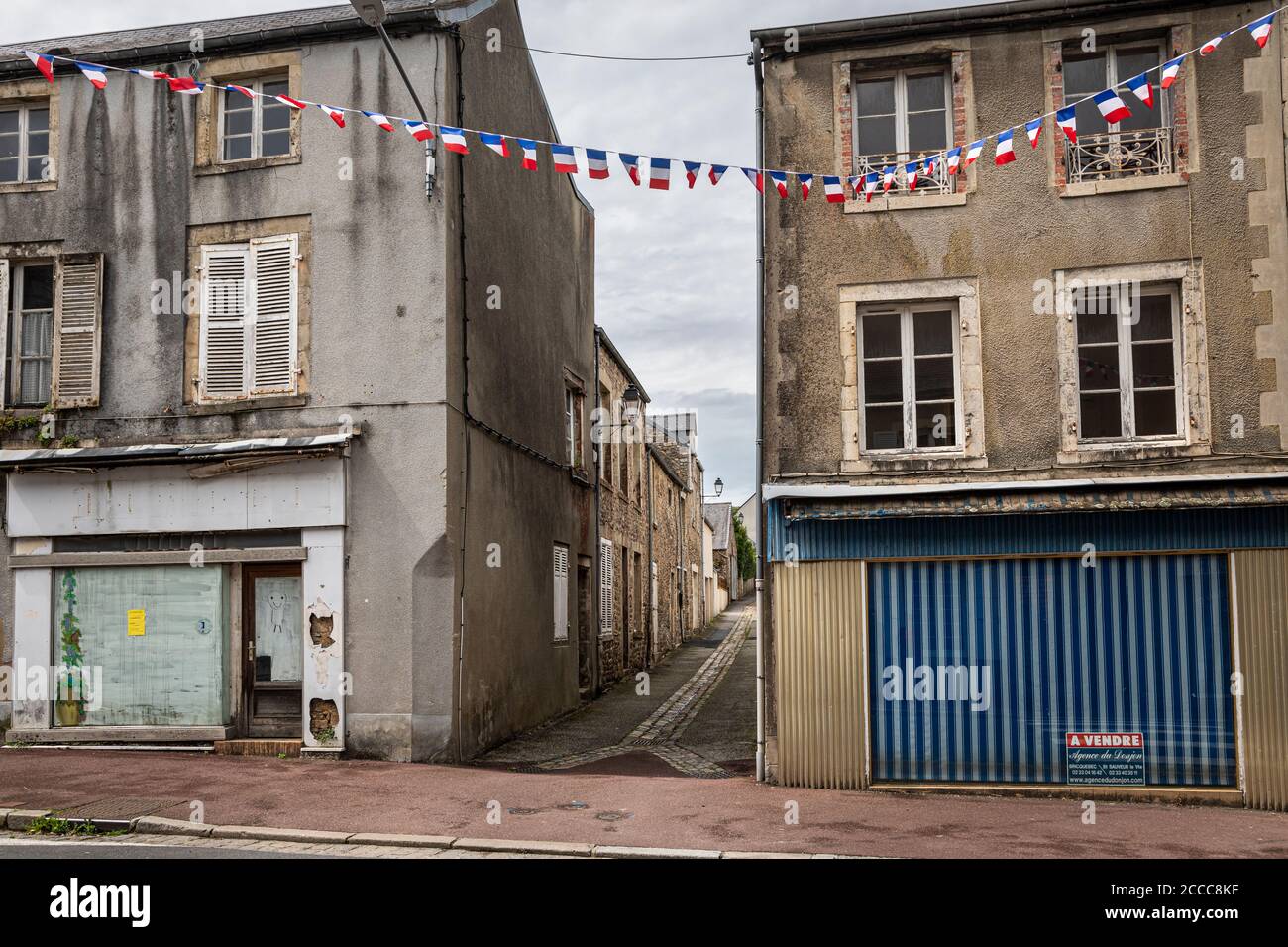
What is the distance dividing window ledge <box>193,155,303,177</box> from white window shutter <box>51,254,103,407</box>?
5.14 feet

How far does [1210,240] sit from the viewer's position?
1062 centimetres

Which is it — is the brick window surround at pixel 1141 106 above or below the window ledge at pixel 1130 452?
above

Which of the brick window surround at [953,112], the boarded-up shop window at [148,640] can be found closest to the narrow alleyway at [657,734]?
the boarded-up shop window at [148,640]

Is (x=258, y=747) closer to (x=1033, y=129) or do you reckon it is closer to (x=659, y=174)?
(x=659, y=174)

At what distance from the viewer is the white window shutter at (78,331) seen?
13.1 metres

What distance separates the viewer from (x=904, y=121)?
11.3m

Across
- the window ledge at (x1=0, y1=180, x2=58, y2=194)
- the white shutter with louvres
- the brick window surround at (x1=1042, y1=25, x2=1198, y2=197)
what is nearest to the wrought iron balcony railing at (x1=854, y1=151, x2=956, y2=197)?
the brick window surround at (x1=1042, y1=25, x2=1198, y2=197)

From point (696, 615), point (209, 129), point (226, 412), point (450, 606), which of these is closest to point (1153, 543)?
point (450, 606)

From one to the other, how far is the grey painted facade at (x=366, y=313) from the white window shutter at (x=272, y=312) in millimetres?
214

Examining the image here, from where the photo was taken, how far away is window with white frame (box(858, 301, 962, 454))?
11.0m

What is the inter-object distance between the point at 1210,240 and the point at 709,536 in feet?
121

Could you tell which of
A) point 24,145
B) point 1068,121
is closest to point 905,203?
point 1068,121

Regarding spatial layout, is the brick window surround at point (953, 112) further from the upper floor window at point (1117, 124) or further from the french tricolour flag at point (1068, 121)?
the french tricolour flag at point (1068, 121)

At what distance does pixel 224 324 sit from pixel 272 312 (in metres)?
0.59
